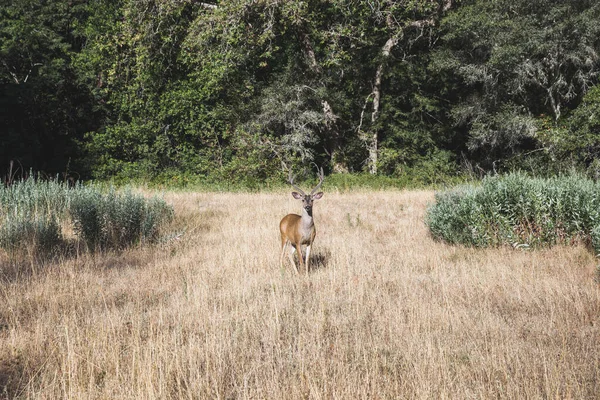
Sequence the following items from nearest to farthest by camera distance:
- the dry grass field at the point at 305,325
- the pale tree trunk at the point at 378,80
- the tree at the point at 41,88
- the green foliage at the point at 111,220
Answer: the dry grass field at the point at 305,325 < the green foliage at the point at 111,220 < the tree at the point at 41,88 < the pale tree trunk at the point at 378,80

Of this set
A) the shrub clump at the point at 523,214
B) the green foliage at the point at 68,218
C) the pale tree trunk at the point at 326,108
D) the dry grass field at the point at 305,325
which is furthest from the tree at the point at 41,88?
the shrub clump at the point at 523,214

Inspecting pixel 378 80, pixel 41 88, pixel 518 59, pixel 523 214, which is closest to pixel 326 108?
pixel 378 80

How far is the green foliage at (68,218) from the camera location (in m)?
7.64

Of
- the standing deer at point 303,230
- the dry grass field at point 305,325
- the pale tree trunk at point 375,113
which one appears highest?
the pale tree trunk at point 375,113

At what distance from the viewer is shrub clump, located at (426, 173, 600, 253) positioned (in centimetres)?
754

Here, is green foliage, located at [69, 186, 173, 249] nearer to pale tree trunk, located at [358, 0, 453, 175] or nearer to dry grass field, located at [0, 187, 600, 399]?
dry grass field, located at [0, 187, 600, 399]

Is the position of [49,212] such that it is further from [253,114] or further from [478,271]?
[253,114]

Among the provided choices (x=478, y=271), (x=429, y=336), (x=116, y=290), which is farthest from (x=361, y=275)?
(x=116, y=290)

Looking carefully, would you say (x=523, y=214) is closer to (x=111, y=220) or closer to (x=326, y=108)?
(x=111, y=220)

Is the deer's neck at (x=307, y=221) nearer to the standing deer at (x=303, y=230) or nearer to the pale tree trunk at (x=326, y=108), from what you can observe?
the standing deer at (x=303, y=230)

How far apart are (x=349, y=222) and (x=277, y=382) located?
283 inches

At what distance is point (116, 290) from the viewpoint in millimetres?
5812

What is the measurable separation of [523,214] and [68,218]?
8.61 m

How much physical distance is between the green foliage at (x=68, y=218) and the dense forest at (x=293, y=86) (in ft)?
34.0
